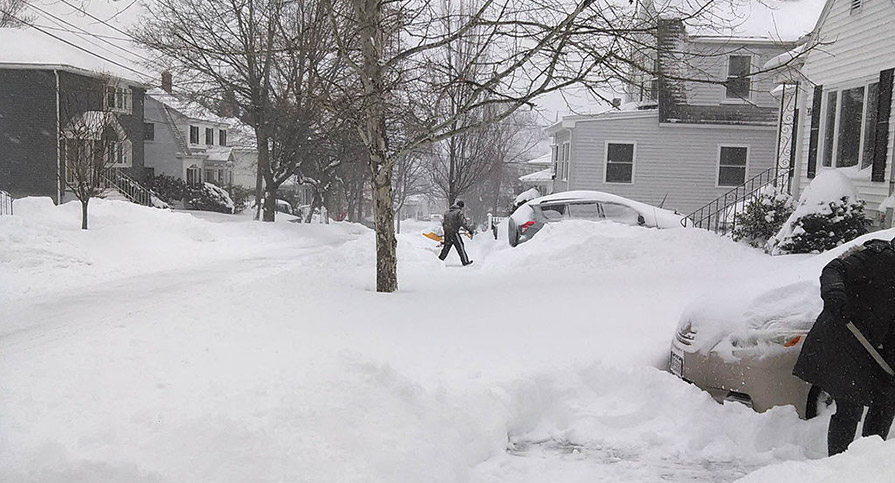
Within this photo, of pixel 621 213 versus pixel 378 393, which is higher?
pixel 621 213

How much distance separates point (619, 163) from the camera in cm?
2695

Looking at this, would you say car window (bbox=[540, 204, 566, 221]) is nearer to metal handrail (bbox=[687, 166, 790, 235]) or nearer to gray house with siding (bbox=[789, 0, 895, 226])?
metal handrail (bbox=[687, 166, 790, 235])

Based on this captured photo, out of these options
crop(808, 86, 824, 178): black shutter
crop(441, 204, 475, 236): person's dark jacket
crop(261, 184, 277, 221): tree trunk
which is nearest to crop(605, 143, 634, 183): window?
crop(808, 86, 824, 178): black shutter

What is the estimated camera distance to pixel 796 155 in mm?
17062

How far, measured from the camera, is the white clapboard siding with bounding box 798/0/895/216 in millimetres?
13266

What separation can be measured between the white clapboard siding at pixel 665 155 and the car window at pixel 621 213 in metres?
8.46

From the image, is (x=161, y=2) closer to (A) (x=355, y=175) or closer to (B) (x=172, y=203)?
(B) (x=172, y=203)

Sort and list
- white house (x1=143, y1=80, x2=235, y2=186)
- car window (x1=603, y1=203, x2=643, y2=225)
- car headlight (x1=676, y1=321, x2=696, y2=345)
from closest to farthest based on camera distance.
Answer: car headlight (x1=676, y1=321, x2=696, y2=345)
car window (x1=603, y1=203, x2=643, y2=225)
white house (x1=143, y1=80, x2=235, y2=186)

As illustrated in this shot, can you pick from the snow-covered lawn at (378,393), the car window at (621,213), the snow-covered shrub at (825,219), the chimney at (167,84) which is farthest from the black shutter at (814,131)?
the chimney at (167,84)

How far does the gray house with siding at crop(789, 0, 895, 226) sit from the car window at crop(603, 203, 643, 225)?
359cm

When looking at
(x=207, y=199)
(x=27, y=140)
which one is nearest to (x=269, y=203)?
(x=207, y=199)

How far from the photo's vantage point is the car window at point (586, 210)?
60.8 ft

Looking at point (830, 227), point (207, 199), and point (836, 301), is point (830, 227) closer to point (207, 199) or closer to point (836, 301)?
point (836, 301)

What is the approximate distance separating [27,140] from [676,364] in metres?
35.5
